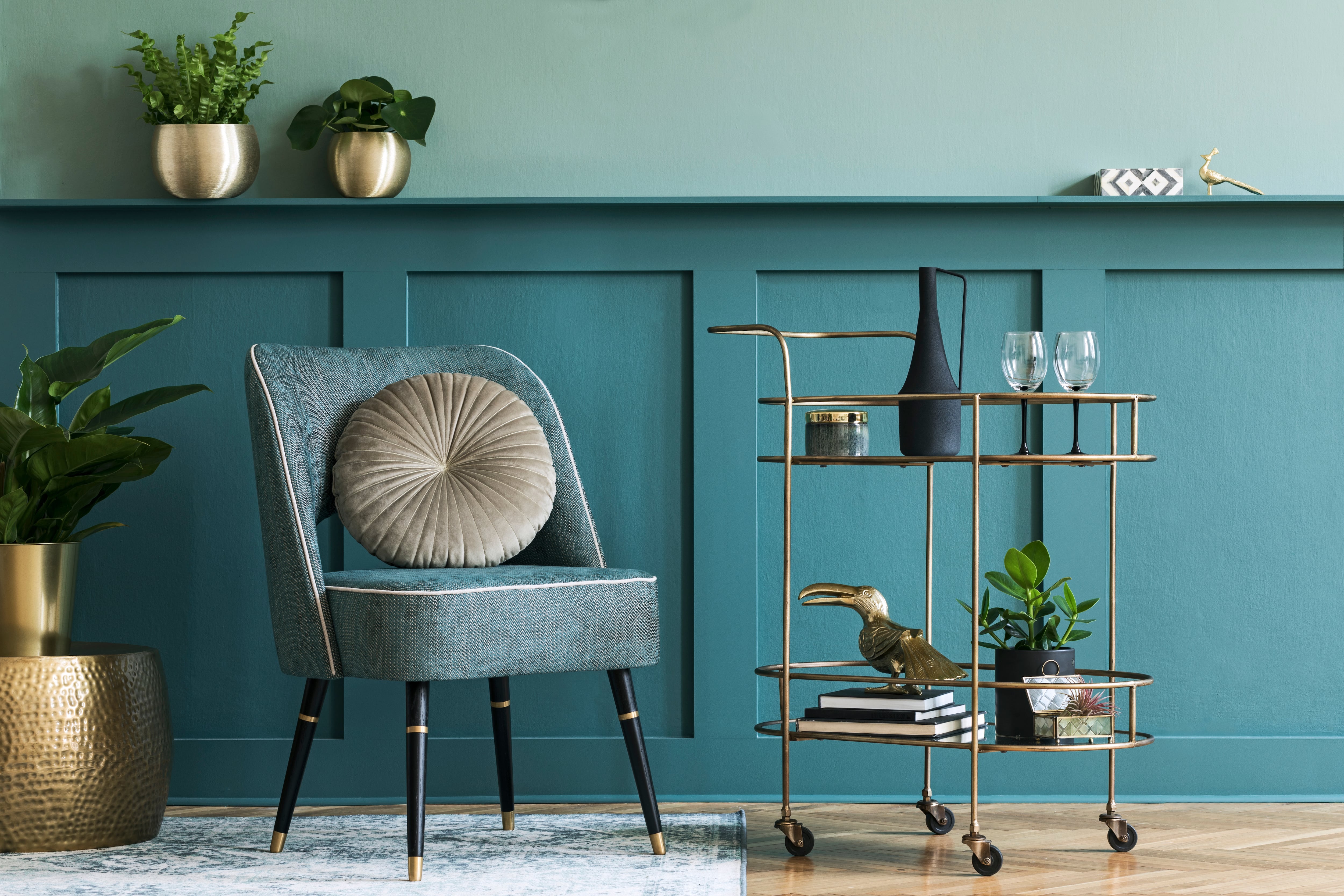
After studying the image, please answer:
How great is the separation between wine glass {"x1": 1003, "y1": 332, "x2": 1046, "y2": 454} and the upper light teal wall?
64cm

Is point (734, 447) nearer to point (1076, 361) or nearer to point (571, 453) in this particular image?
point (571, 453)

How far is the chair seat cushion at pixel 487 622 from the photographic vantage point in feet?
5.89

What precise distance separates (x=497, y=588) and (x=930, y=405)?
0.74 m

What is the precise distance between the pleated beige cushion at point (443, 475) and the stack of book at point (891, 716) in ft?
1.83

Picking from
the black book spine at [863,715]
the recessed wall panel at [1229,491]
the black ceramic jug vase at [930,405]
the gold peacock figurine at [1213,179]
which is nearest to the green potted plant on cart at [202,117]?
the black ceramic jug vase at [930,405]

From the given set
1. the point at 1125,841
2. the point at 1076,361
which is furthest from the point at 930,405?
the point at 1125,841

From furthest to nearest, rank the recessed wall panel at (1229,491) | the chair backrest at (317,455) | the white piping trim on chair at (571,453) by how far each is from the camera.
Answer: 1. the recessed wall panel at (1229,491)
2. the white piping trim on chair at (571,453)
3. the chair backrest at (317,455)

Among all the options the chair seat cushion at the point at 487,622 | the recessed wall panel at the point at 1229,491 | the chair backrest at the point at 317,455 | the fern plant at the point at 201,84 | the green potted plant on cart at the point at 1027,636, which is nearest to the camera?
the chair seat cushion at the point at 487,622

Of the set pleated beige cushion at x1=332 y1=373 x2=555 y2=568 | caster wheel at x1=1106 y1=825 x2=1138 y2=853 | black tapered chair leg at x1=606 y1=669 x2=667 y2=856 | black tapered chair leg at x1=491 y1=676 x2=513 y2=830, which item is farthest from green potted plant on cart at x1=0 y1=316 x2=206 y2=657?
caster wheel at x1=1106 y1=825 x2=1138 y2=853

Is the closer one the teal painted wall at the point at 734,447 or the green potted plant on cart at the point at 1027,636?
the green potted plant on cart at the point at 1027,636

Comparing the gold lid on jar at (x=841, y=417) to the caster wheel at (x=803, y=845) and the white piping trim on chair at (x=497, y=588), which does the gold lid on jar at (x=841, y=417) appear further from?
the caster wheel at (x=803, y=845)

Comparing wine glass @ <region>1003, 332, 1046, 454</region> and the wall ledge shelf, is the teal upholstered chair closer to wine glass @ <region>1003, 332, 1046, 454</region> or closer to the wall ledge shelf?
the wall ledge shelf

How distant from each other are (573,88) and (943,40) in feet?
2.44

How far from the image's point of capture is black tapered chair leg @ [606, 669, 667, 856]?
1949mm
